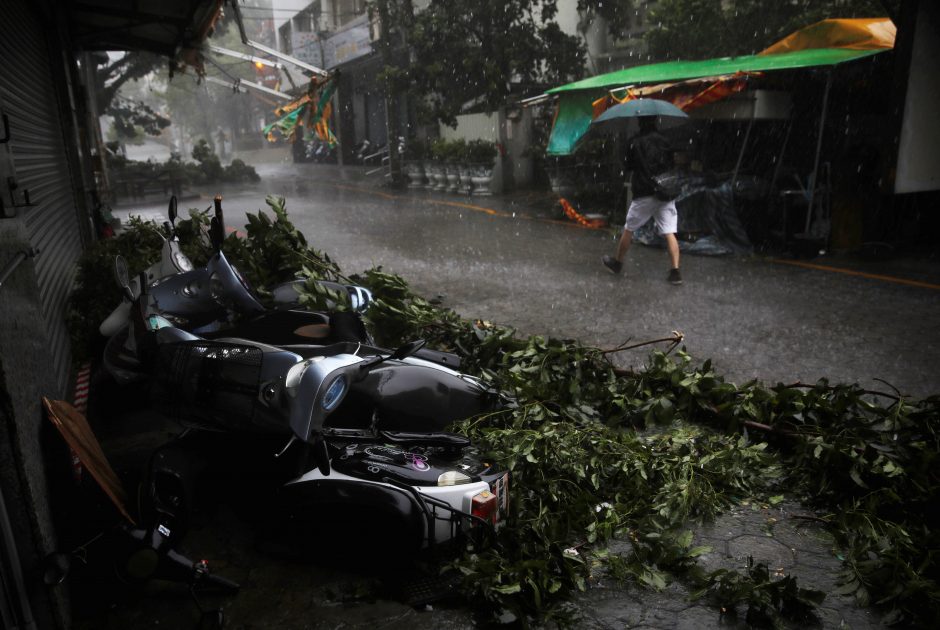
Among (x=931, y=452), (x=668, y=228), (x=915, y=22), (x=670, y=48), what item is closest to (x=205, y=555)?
(x=931, y=452)

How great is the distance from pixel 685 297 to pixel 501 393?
4.61 metres

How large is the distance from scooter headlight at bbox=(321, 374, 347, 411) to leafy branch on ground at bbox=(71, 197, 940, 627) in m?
0.89

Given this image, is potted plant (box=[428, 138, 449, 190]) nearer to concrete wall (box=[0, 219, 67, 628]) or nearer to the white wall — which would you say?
the white wall

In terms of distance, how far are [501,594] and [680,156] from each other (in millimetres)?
11107

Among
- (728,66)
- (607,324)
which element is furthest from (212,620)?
(728,66)

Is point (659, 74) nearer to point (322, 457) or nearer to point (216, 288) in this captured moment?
point (216, 288)

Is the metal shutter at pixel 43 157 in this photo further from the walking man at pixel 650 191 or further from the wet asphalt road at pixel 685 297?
the walking man at pixel 650 191

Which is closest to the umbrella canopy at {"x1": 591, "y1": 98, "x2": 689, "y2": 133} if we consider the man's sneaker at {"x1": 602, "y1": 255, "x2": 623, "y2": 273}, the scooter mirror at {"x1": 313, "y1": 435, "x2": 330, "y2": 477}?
the man's sneaker at {"x1": 602, "y1": 255, "x2": 623, "y2": 273}

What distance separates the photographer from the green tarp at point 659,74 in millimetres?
9883

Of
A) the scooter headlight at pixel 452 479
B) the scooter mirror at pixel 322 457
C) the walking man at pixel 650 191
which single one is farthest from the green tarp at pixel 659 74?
the scooter mirror at pixel 322 457

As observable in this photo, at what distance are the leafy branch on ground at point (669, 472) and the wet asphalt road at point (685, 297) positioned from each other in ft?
3.55

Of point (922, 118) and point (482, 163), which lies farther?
point (482, 163)

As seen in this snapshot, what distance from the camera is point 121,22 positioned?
10.9 m

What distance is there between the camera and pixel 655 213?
8.99 m
